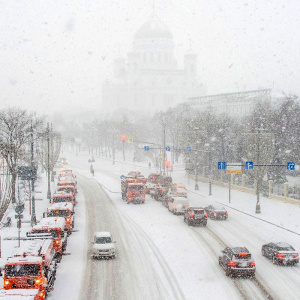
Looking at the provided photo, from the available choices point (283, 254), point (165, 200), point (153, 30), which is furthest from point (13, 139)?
point (153, 30)

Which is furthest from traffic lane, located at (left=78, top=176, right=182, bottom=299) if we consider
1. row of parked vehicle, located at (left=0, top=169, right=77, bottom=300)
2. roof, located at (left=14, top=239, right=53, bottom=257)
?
roof, located at (left=14, top=239, right=53, bottom=257)

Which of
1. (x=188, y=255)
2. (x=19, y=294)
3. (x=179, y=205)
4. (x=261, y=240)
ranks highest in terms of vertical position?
(x=179, y=205)

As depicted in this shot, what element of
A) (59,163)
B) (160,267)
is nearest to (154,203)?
(160,267)

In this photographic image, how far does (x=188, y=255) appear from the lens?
27.2 m

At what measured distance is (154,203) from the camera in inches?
1822

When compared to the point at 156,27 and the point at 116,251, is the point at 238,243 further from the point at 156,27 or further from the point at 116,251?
the point at 156,27

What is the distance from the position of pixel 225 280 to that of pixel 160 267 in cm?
365

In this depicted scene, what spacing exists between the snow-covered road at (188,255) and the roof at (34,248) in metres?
3.05

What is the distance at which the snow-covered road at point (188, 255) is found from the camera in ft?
70.3

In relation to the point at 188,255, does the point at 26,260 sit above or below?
above

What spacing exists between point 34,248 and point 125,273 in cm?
492

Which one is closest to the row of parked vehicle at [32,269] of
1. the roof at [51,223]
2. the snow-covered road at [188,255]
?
the roof at [51,223]

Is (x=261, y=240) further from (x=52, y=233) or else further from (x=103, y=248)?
(x=52, y=233)

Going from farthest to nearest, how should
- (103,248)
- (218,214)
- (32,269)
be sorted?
(218,214)
(103,248)
(32,269)
